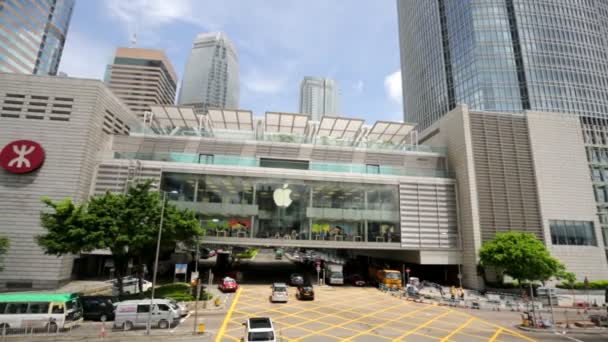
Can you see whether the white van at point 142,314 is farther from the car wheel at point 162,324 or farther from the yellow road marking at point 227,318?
the yellow road marking at point 227,318

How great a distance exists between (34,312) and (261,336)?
617 inches

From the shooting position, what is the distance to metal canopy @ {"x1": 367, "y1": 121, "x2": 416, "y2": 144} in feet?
Result: 164

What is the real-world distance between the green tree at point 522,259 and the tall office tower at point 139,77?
15439cm

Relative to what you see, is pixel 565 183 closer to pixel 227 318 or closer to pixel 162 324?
pixel 227 318

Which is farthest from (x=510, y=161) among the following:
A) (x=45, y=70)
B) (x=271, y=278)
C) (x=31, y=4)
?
(x=45, y=70)

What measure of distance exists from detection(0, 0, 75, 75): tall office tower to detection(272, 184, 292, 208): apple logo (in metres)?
94.0

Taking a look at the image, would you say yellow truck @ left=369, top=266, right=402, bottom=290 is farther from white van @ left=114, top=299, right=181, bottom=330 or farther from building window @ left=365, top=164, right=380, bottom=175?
white van @ left=114, top=299, right=181, bottom=330

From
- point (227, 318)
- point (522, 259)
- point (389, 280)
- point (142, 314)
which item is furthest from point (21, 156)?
point (522, 259)

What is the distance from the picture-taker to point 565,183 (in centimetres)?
4344

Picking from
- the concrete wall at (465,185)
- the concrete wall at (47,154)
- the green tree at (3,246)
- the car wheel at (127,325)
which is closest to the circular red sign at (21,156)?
the concrete wall at (47,154)

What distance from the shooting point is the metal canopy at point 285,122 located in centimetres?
4775

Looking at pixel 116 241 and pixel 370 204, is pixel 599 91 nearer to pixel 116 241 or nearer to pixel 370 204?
pixel 370 204

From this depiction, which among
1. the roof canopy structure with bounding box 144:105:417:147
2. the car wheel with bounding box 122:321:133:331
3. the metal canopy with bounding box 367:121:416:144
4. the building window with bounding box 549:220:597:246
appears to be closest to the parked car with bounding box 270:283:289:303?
the car wheel with bounding box 122:321:133:331

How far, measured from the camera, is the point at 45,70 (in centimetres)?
11262
